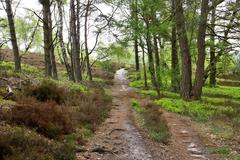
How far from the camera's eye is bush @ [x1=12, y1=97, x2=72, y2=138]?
1034 cm

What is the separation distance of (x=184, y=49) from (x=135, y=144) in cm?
1296

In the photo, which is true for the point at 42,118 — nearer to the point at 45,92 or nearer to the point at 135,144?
the point at 135,144

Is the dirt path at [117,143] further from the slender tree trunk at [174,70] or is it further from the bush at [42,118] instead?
the slender tree trunk at [174,70]

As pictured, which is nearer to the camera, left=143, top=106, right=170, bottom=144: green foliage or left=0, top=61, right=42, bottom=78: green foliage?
left=143, top=106, right=170, bottom=144: green foliage

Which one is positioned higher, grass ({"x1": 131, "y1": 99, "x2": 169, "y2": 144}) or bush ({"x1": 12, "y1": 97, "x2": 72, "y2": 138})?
bush ({"x1": 12, "y1": 97, "x2": 72, "y2": 138})

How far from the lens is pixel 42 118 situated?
10.8 metres

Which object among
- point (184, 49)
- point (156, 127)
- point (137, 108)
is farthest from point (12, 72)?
point (184, 49)

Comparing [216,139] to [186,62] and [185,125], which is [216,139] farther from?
[186,62]

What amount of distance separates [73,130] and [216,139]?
5.30 meters

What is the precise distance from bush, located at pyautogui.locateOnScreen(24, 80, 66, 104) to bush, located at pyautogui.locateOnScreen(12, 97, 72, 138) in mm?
2142

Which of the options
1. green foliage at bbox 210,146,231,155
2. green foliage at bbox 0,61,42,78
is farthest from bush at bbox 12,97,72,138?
green foliage at bbox 0,61,42,78

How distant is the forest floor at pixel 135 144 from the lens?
10291 mm

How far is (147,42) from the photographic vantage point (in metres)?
24.0

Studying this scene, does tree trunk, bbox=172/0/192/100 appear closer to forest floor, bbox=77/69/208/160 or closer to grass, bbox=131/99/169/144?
grass, bbox=131/99/169/144
